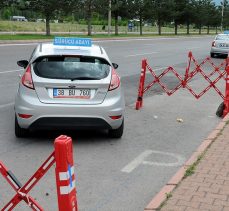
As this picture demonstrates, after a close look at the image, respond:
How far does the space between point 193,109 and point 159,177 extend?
5.09 metres

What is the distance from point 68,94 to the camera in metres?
6.85

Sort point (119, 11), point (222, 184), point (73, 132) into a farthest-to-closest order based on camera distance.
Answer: point (119, 11) < point (73, 132) < point (222, 184)

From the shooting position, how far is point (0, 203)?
15.7 feet

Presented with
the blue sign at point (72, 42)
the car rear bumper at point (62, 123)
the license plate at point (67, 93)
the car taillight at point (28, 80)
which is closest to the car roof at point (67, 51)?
the blue sign at point (72, 42)

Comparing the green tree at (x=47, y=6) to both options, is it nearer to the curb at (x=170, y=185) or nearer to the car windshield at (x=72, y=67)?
the car windshield at (x=72, y=67)

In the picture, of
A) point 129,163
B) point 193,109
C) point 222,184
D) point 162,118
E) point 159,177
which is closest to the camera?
point 222,184

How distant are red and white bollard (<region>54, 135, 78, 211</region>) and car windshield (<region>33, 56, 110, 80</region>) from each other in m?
3.92

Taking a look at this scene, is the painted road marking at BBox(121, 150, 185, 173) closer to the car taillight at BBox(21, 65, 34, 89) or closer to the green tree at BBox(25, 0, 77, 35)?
the car taillight at BBox(21, 65, 34, 89)

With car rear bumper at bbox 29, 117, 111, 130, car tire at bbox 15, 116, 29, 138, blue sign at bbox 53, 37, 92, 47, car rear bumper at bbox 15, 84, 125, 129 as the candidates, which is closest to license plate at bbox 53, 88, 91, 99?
car rear bumper at bbox 15, 84, 125, 129

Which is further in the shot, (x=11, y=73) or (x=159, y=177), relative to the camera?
(x=11, y=73)

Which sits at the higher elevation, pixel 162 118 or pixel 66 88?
pixel 66 88

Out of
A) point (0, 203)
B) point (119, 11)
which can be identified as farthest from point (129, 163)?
point (119, 11)

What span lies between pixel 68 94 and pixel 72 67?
51 centimetres

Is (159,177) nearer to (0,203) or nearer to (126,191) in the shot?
(126,191)
